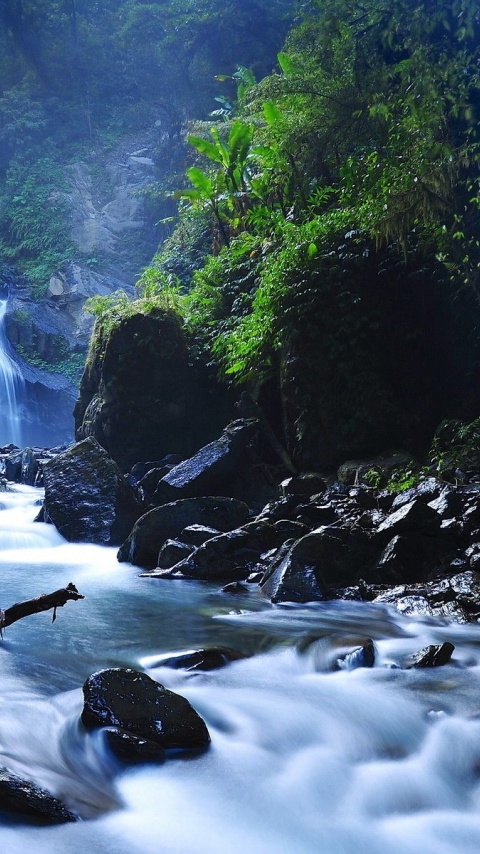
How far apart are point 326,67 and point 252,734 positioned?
13.5 m

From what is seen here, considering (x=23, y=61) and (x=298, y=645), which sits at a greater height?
(x=23, y=61)

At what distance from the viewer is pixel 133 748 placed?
3287 mm

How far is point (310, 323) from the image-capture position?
10.7 meters

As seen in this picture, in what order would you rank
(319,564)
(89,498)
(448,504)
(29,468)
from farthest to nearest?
(29,468) < (89,498) < (448,504) < (319,564)

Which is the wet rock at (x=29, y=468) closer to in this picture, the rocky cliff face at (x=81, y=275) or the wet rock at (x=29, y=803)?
the rocky cliff face at (x=81, y=275)

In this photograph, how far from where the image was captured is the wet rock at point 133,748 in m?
3.26

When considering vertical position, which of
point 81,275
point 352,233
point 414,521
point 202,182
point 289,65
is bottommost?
point 414,521

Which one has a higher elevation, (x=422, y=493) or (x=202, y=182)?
(x=202, y=182)

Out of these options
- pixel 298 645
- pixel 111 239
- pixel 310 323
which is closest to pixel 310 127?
pixel 310 323

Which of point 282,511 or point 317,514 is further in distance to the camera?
point 282,511

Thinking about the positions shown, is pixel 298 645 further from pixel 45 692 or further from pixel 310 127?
pixel 310 127

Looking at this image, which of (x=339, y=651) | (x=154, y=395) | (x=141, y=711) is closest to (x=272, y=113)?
(x=154, y=395)

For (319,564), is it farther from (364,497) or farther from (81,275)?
(81,275)

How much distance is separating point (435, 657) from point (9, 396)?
27.0 metres
